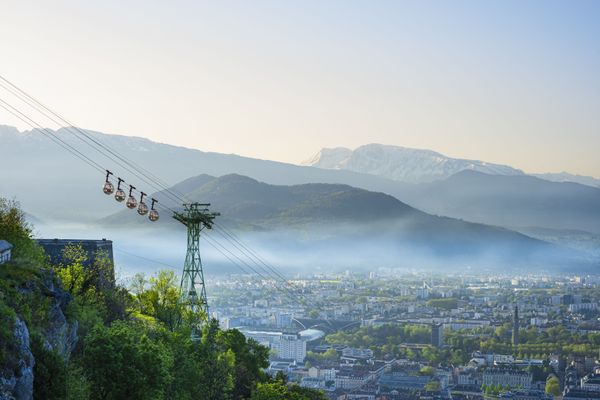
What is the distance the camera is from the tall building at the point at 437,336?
127 m

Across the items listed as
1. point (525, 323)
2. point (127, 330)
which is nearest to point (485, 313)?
point (525, 323)

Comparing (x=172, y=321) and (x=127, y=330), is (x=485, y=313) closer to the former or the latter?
(x=172, y=321)

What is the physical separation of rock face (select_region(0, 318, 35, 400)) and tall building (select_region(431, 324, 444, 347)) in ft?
351

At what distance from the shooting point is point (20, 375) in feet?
70.3

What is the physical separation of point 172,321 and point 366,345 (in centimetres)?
8681

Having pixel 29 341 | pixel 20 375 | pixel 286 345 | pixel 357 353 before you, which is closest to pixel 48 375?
pixel 29 341

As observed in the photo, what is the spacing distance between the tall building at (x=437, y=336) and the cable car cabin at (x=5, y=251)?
10261 cm

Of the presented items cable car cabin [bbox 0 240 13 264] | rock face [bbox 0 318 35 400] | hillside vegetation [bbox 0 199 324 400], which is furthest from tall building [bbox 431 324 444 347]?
rock face [bbox 0 318 35 400]

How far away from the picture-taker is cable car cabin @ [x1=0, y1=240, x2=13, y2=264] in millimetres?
26562

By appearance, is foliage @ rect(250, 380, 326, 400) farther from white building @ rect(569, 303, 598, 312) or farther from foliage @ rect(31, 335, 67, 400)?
white building @ rect(569, 303, 598, 312)

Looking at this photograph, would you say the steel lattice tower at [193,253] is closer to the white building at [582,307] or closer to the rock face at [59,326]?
the rock face at [59,326]

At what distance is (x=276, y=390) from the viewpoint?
37250 mm

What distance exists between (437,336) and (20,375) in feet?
360

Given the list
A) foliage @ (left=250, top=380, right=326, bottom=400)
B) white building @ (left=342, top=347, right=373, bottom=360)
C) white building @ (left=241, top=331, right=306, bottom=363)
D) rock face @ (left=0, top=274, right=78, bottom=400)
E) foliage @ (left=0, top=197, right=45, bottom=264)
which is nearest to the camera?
rock face @ (left=0, top=274, right=78, bottom=400)
